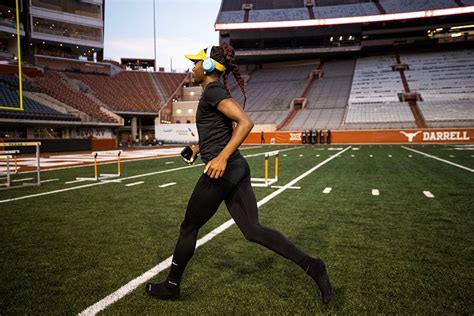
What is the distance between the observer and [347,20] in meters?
46.7

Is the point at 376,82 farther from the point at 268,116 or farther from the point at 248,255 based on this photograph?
the point at 248,255

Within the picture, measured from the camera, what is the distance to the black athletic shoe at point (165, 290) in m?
2.61

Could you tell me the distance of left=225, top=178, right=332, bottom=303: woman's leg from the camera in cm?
251

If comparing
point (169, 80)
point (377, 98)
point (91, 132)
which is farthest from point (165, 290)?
point (169, 80)

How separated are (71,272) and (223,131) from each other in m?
2.06

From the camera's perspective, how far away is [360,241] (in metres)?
4.03

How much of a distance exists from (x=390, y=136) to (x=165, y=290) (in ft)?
112

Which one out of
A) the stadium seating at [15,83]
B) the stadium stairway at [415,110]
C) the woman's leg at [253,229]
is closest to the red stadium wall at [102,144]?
the stadium seating at [15,83]

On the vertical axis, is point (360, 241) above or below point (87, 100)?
below

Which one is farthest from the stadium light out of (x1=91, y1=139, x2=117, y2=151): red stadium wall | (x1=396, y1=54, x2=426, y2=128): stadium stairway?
(x1=91, y1=139, x2=117, y2=151): red stadium wall

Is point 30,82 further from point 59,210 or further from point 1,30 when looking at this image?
point 59,210

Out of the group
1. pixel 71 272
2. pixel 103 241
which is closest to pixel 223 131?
pixel 71 272

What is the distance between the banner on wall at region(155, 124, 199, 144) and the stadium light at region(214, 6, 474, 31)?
2215 cm

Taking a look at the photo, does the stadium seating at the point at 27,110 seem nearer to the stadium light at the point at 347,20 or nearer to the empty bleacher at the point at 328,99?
the empty bleacher at the point at 328,99
